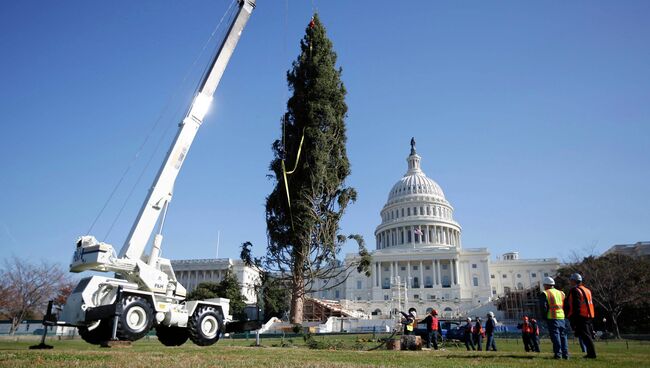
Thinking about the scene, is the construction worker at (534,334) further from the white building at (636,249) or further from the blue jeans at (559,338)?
the white building at (636,249)

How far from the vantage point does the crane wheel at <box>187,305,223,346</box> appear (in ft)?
51.3

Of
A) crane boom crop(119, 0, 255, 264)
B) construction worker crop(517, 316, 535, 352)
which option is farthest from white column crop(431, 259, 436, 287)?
crane boom crop(119, 0, 255, 264)

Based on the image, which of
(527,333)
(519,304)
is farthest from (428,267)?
(527,333)

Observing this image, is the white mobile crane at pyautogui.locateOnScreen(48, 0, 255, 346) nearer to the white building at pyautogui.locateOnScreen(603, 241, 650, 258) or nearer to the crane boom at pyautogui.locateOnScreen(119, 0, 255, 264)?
the crane boom at pyautogui.locateOnScreen(119, 0, 255, 264)

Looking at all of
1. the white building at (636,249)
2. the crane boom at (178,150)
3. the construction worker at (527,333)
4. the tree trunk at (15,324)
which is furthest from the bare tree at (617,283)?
the tree trunk at (15,324)

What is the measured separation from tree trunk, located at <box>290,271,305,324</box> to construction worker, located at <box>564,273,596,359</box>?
18472 millimetres

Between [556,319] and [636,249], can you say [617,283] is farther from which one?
[556,319]

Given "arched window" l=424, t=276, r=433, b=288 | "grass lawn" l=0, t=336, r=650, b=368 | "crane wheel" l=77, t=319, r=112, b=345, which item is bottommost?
"grass lawn" l=0, t=336, r=650, b=368

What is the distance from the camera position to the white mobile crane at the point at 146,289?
1339 centimetres

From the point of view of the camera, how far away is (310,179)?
89.6 feet

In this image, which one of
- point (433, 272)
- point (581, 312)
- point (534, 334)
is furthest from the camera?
point (433, 272)

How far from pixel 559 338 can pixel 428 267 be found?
93340 millimetres

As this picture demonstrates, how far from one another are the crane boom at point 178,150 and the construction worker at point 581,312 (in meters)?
13.0

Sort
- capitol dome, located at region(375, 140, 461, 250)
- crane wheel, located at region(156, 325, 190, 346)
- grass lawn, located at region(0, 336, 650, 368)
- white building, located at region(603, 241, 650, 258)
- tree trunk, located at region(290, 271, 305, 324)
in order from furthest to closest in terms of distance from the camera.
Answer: capitol dome, located at region(375, 140, 461, 250), white building, located at region(603, 241, 650, 258), tree trunk, located at region(290, 271, 305, 324), crane wheel, located at region(156, 325, 190, 346), grass lawn, located at region(0, 336, 650, 368)
